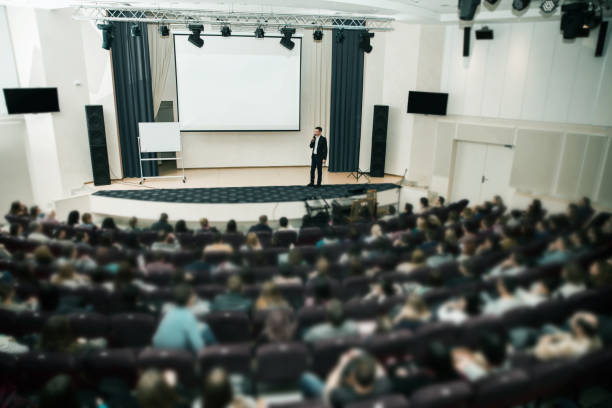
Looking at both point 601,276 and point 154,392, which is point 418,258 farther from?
point 154,392

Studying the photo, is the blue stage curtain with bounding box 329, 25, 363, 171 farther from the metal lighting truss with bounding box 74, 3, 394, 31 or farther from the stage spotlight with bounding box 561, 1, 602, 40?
the stage spotlight with bounding box 561, 1, 602, 40

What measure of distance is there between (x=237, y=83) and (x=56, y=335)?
32.8 ft

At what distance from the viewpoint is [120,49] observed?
10.8 meters

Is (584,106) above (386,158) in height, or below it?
above

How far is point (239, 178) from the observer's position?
38.4 feet

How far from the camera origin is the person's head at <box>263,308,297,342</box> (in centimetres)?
344

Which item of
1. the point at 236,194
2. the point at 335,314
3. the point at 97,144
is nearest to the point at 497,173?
the point at 236,194

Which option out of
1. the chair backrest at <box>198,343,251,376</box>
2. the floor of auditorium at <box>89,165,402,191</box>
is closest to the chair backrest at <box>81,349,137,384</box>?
the chair backrest at <box>198,343,251,376</box>

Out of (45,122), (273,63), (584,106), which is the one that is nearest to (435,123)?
(584,106)

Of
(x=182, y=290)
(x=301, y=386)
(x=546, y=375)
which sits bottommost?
(x=301, y=386)

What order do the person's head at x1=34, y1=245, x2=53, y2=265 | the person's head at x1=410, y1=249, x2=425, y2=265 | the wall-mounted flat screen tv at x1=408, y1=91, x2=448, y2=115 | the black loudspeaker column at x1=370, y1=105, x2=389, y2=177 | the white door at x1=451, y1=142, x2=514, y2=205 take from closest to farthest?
the person's head at x1=410, y1=249, x2=425, y2=265 → the person's head at x1=34, y1=245, x2=53, y2=265 → the white door at x1=451, y1=142, x2=514, y2=205 → the wall-mounted flat screen tv at x1=408, y1=91, x2=448, y2=115 → the black loudspeaker column at x1=370, y1=105, x2=389, y2=177

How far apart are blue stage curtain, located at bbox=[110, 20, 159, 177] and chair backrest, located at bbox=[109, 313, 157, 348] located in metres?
8.44

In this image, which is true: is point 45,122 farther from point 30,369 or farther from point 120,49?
point 30,369

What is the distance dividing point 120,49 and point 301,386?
10.7 m
